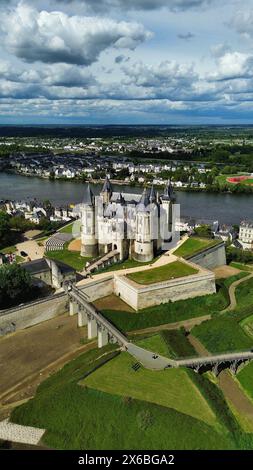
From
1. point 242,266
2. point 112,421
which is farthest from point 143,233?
point 112,421

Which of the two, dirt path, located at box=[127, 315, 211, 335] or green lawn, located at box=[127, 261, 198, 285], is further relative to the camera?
green lawn, located at box=[127, 261, 198, 285]

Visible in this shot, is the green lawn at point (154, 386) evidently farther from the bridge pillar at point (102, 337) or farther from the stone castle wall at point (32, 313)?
the stone castle wall at point (32, 313)

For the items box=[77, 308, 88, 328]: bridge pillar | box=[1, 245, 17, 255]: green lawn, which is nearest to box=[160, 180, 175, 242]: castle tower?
box=[77, 308, 88, 328]: bridge pillar

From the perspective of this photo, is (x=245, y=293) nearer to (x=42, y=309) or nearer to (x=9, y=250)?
(x=42, y=309)

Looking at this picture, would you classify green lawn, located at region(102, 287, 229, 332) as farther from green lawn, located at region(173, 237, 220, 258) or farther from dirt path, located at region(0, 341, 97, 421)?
green lawn, located at region(173, 237, 220, 258)

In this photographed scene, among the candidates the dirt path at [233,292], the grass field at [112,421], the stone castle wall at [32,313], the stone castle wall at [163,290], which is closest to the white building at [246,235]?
the dirt path at [233,292]
